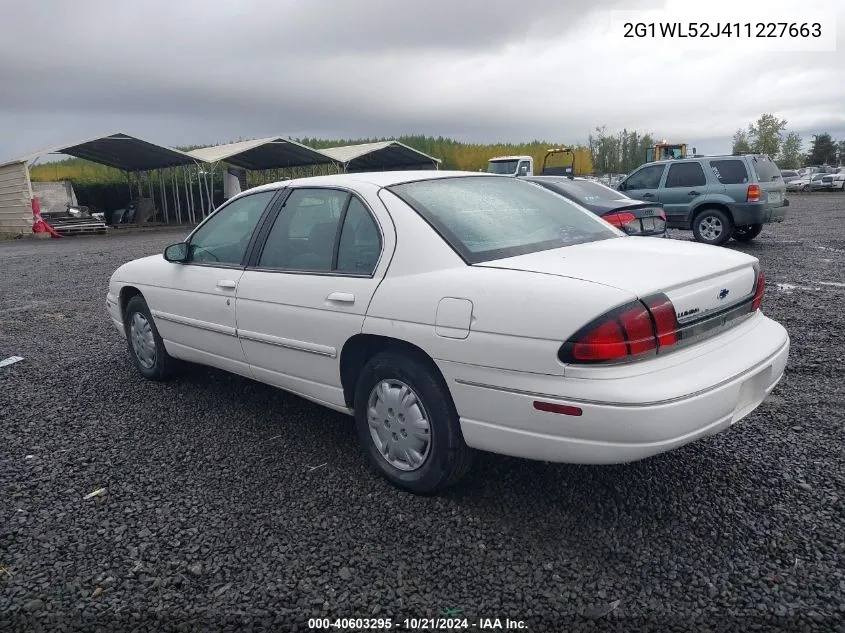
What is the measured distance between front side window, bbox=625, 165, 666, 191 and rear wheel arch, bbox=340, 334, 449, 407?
37.5ft

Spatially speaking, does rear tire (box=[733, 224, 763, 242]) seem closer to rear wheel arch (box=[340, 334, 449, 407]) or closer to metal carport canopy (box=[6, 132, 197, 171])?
rear wheel arch (box=[340, 334, 449, 407])

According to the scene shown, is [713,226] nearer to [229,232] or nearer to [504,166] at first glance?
[229,232]

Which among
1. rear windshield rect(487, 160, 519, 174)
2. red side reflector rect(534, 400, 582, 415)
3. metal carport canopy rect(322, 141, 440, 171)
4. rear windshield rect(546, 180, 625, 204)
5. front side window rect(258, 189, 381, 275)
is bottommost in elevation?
red side reflector rect(534, 400, 582, 415)

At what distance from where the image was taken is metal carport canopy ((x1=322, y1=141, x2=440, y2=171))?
28.6m

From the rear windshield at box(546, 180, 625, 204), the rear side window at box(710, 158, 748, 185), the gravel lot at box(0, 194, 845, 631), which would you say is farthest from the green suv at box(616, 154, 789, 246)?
the gravel lot at box(0, 194, 845, 631)

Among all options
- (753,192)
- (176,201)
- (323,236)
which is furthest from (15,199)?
(323,236)

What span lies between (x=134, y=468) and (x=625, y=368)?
8.72 ft

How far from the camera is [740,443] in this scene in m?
3.58

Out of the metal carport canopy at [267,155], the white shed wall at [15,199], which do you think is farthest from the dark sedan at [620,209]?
the white shed wall at [15,199]

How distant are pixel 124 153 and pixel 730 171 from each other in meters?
23.9

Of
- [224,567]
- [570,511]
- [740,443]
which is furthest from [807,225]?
[224,567]

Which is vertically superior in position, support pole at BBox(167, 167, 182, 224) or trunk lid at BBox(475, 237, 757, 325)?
support pole at BBox(167, 167, 182, 224)

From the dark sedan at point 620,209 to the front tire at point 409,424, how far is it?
18.2 feet

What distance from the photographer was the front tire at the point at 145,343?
15.9ft
